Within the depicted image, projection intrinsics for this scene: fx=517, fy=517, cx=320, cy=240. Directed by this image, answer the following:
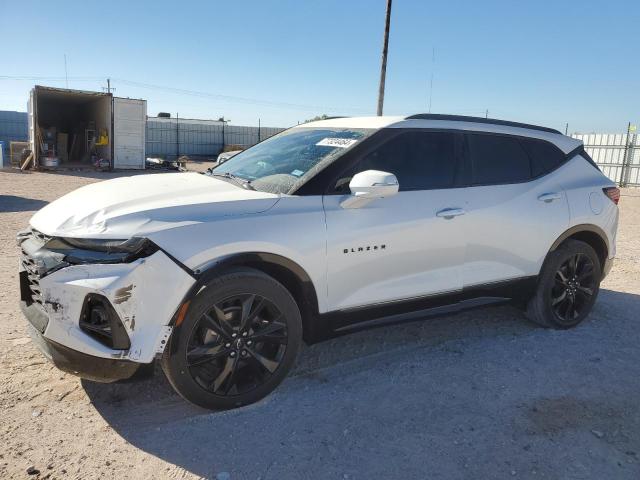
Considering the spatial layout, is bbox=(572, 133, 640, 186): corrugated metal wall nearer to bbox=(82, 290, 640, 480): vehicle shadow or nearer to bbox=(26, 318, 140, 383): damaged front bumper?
bbox=(82, 290, 640, 480): vehicle shadow

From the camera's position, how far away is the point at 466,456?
9.08 feet

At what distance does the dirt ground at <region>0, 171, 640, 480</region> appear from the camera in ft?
8.70

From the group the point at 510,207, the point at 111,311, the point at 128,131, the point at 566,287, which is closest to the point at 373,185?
the point at 510,207

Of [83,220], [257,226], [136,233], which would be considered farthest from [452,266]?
[83,220]

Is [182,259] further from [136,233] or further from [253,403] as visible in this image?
[253,403]

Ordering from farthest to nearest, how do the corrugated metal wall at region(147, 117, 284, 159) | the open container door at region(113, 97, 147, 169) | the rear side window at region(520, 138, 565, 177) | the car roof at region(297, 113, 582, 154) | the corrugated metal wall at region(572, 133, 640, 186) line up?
the corrugated metal wall at region(147, 117, 284, 159)
the open container door at region(113, 97, 147, 169)
the corrugated metal wall at region(572, 133, 640, 186)
the rear side window at region(520, 138, 565, 177)
the car roof at region(297, 113, 582, 154)

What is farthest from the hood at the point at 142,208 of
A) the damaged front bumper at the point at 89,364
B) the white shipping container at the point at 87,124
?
the white shipping container at the point at 87,124

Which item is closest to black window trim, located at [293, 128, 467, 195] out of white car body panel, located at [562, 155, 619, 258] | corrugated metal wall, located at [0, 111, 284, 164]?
white car body panel, located at [562, 155, 619, 258]

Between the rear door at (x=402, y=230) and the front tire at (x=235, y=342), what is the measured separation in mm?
409

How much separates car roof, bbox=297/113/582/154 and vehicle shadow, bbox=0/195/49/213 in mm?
8596

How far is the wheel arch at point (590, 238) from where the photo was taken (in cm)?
444

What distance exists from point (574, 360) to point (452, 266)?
1280mm

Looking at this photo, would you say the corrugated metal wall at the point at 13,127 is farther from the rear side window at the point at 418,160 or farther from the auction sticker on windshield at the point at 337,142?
the rear side window at the point at 418,160

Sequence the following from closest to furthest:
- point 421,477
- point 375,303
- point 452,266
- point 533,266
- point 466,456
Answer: point 421,477
point 466,456
point 375,303
point 452,266
point 533,266
